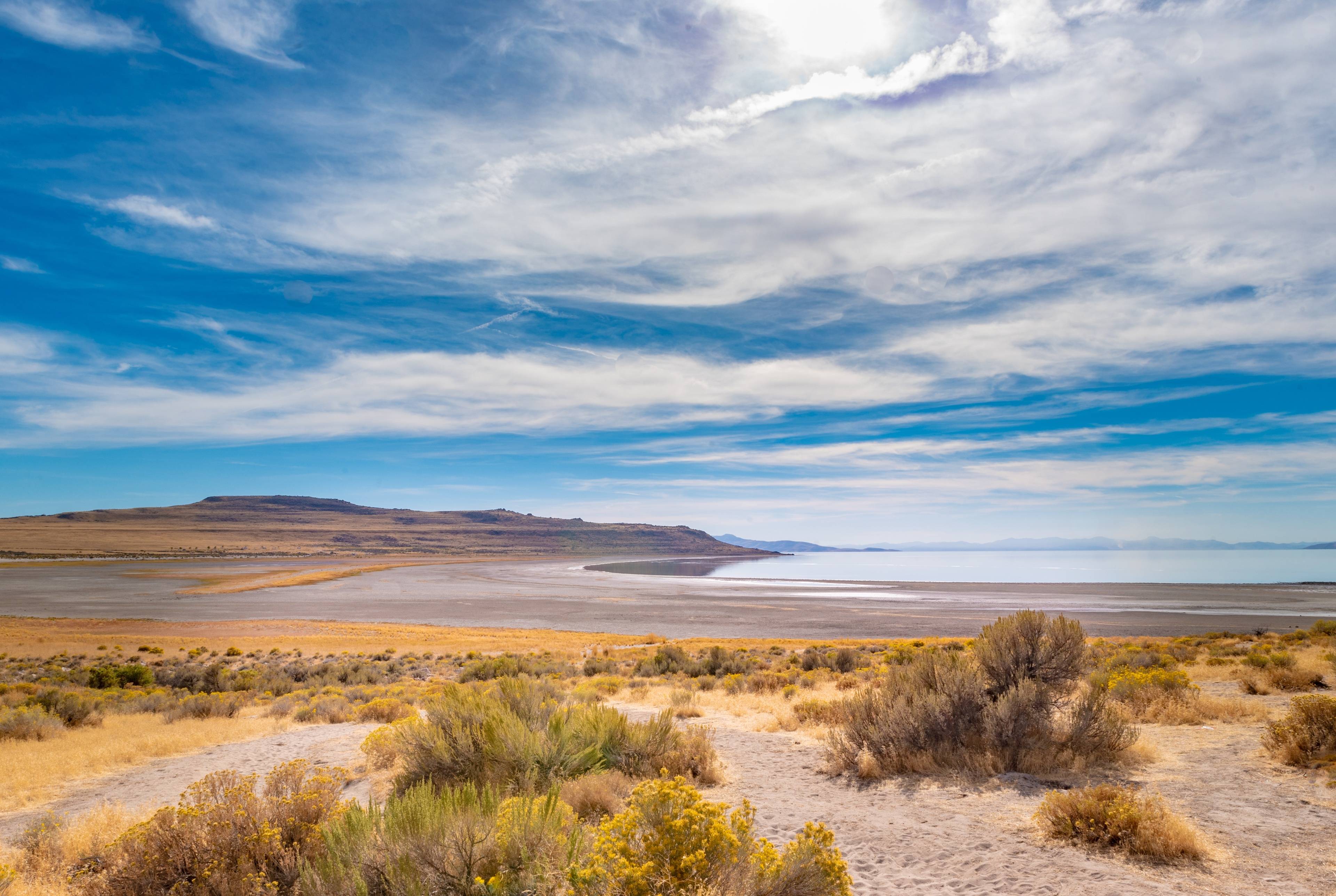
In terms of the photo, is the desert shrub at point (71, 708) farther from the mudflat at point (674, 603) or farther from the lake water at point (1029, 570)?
the lake water at point (1029, 570)

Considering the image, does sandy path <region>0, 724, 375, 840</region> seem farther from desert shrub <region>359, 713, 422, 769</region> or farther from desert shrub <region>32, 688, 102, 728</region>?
desert shrub <region>32, 688, 102, 728</region>

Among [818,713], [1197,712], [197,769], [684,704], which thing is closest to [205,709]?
[197,769]

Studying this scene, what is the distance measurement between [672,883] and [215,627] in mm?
46854

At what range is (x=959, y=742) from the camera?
845 centimetres

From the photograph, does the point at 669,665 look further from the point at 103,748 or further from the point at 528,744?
the point at 528,744

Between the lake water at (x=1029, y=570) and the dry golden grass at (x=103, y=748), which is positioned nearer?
the dry golden grass at (x=103, y=748)

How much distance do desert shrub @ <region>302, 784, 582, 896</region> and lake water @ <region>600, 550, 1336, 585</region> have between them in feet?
289

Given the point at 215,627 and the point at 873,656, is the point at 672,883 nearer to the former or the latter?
the point at 873,656

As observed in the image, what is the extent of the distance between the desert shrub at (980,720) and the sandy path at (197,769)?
6211mm

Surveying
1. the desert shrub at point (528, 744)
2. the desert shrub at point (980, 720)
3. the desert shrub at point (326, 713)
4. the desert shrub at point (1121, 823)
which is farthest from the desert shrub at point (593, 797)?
the desert shrub at point (326, 713)

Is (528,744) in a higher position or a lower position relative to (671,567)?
higher

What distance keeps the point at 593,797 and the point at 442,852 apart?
248cm

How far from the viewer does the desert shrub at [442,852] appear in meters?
4.29

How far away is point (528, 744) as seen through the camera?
25.4 ft
